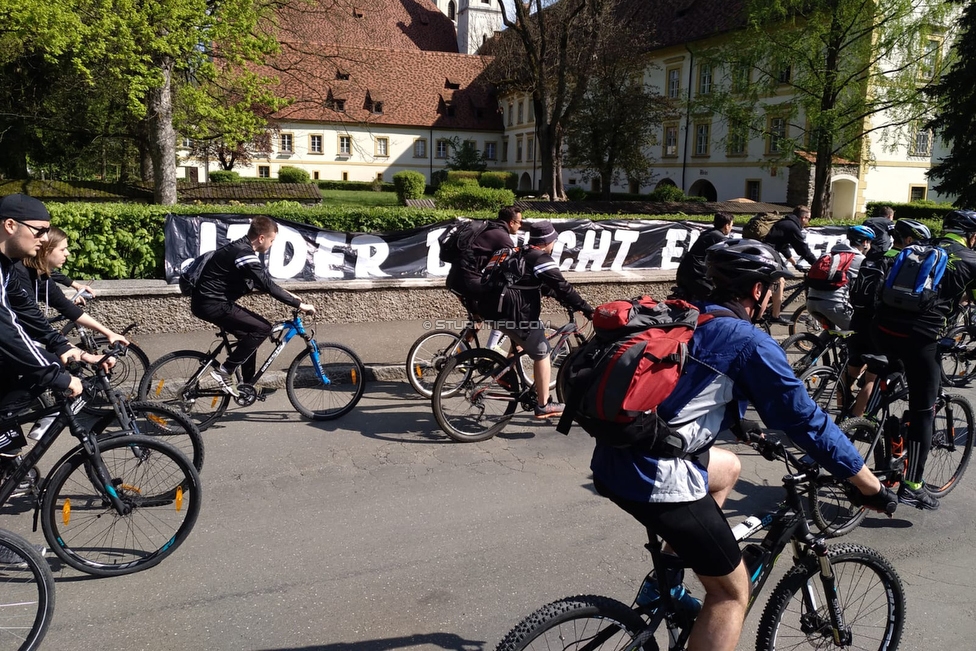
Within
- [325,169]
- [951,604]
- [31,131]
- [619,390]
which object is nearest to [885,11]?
[951,604]

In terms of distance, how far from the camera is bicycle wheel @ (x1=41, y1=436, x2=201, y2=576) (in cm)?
432

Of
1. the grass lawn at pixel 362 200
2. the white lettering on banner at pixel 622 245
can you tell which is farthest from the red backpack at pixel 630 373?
the grass lawn at pixel 362 200

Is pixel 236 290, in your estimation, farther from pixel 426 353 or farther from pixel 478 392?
pixel 478 392

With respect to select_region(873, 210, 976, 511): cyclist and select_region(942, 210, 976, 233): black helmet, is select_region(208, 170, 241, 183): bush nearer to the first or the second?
select_region(942, 210, 976, 233): black helmet

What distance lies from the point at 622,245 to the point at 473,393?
7.88 m

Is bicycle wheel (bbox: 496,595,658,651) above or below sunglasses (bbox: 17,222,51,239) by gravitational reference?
below

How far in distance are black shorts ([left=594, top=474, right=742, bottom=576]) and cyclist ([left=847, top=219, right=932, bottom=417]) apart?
343 centimetres

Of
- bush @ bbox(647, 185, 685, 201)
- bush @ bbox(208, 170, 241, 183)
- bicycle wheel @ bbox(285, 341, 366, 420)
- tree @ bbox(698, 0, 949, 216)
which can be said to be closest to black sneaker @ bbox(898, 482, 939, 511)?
bicycle wheel @ bbox(285, 341, 366, 420)

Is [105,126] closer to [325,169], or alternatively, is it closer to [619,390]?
[619,390]

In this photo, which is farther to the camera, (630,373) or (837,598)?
(837,598)

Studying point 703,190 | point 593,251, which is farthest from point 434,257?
point 703,190

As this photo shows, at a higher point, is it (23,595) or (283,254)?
(283,254)

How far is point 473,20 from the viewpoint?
8881cm

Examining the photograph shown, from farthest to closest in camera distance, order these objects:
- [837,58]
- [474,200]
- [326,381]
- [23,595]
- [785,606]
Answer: [474,200]
[837,58]
[326,381]
[23,595]
[785,606]
